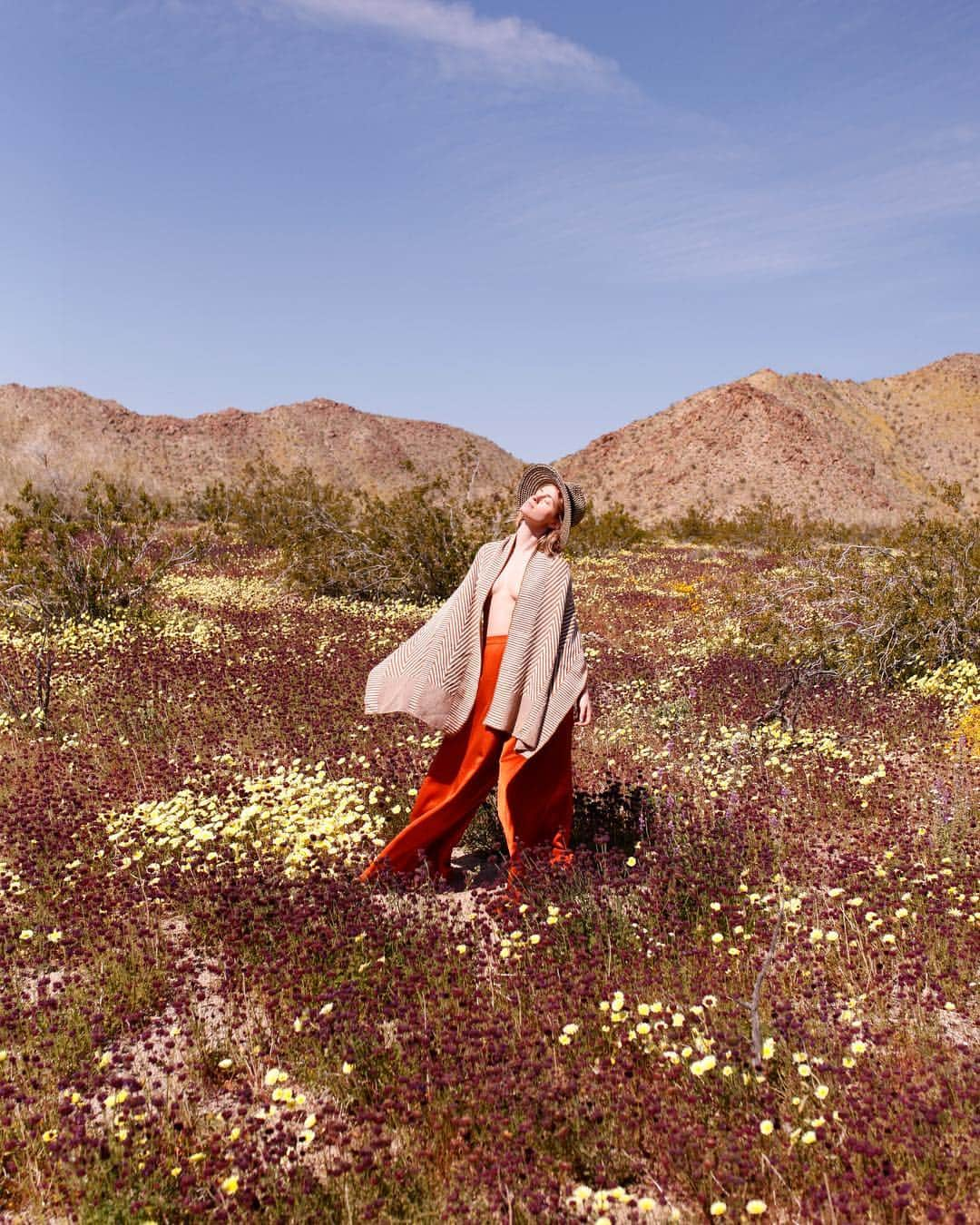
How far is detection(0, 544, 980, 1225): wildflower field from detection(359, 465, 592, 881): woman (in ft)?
1.03

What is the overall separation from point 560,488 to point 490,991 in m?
2.54

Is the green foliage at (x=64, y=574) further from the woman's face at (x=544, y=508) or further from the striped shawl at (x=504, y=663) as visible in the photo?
the woman's face at (x=544, y=508)

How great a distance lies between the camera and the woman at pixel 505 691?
444 centimetres

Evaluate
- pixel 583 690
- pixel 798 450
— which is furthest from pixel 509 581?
pixel 798 450

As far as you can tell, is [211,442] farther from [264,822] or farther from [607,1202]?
[607,1202]

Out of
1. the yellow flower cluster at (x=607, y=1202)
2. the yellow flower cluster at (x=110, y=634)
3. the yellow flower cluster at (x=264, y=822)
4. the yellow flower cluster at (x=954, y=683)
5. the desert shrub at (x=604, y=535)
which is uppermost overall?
the desert shrub at (x=604, y=535)

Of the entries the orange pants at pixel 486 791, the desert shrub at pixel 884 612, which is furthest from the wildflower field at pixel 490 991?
the desert shrub at pixel 884 612

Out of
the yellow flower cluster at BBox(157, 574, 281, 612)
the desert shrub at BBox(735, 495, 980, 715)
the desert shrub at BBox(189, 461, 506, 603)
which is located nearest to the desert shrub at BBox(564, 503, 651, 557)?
the desert shrub at BBox(189, 461, 506, 603)

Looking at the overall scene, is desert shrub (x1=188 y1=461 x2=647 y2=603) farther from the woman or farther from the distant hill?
the distant hill

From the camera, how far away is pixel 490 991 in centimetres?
361

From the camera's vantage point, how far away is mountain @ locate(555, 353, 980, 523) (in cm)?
4928

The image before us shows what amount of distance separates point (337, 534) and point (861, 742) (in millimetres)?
11052

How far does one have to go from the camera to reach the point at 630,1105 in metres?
2.90

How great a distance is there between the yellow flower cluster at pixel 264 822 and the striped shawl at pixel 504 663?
2.94 feet
